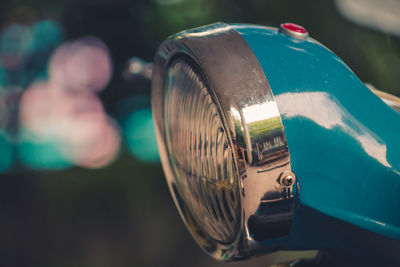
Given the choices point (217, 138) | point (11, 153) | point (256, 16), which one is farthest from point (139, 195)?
point (217, 138)

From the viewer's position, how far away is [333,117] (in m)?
0.58

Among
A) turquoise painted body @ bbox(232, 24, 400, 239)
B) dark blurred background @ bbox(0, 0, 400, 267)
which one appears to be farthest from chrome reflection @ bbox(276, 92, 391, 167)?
dark blurred background @ bbox(0, 0, 400, 267)

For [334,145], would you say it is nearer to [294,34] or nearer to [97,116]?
[294,34]

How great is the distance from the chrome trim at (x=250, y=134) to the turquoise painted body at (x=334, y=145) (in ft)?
0.06

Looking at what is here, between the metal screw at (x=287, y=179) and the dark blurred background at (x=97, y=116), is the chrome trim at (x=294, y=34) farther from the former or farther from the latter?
the dark blurred background at (x=97, y=116)

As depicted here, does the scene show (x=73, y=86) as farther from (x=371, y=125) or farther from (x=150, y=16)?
(x=371, y=125)

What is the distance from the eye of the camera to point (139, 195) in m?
2.86

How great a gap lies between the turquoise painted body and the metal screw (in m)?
0.01

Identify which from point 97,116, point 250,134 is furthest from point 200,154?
point 97,116

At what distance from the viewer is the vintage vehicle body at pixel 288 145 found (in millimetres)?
534

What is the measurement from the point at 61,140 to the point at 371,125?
2.84 m

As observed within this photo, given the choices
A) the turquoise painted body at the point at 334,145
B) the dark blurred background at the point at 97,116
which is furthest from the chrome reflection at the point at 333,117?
the dark blurred background at the point at 97,116

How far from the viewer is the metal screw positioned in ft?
1.79

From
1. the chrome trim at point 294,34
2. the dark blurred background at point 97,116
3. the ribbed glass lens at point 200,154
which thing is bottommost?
the dark blurred background at point 97,116
